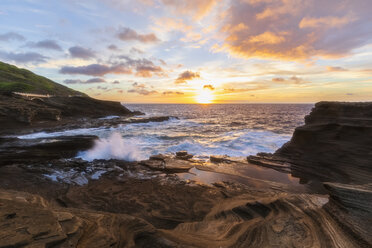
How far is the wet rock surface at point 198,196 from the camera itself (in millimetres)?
4094

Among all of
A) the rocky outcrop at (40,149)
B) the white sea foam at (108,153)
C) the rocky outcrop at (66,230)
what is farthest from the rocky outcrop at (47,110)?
the rocky outcrop at (66,230)

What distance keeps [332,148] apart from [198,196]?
10.3 meters

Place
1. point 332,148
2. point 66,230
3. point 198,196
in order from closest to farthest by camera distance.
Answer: point 66,230 → point 198,196 → point 332,148

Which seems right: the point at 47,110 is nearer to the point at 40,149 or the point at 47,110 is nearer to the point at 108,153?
the point at 40,149

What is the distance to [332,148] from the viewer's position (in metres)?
12.2

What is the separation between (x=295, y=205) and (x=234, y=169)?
21.9 ft

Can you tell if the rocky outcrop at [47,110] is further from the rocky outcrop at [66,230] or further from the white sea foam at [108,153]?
the rocky outcrop at [66,230]

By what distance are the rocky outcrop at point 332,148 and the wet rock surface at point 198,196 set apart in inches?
2.2

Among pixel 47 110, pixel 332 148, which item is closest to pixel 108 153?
pixel 332 148

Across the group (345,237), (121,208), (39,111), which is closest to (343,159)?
(345,237)

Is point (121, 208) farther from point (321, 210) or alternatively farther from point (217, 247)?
point (321, 210)

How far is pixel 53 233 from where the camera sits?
3.45m

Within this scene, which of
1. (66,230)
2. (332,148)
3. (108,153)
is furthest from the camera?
(108,153)

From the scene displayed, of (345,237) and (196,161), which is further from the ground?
(345,237)
